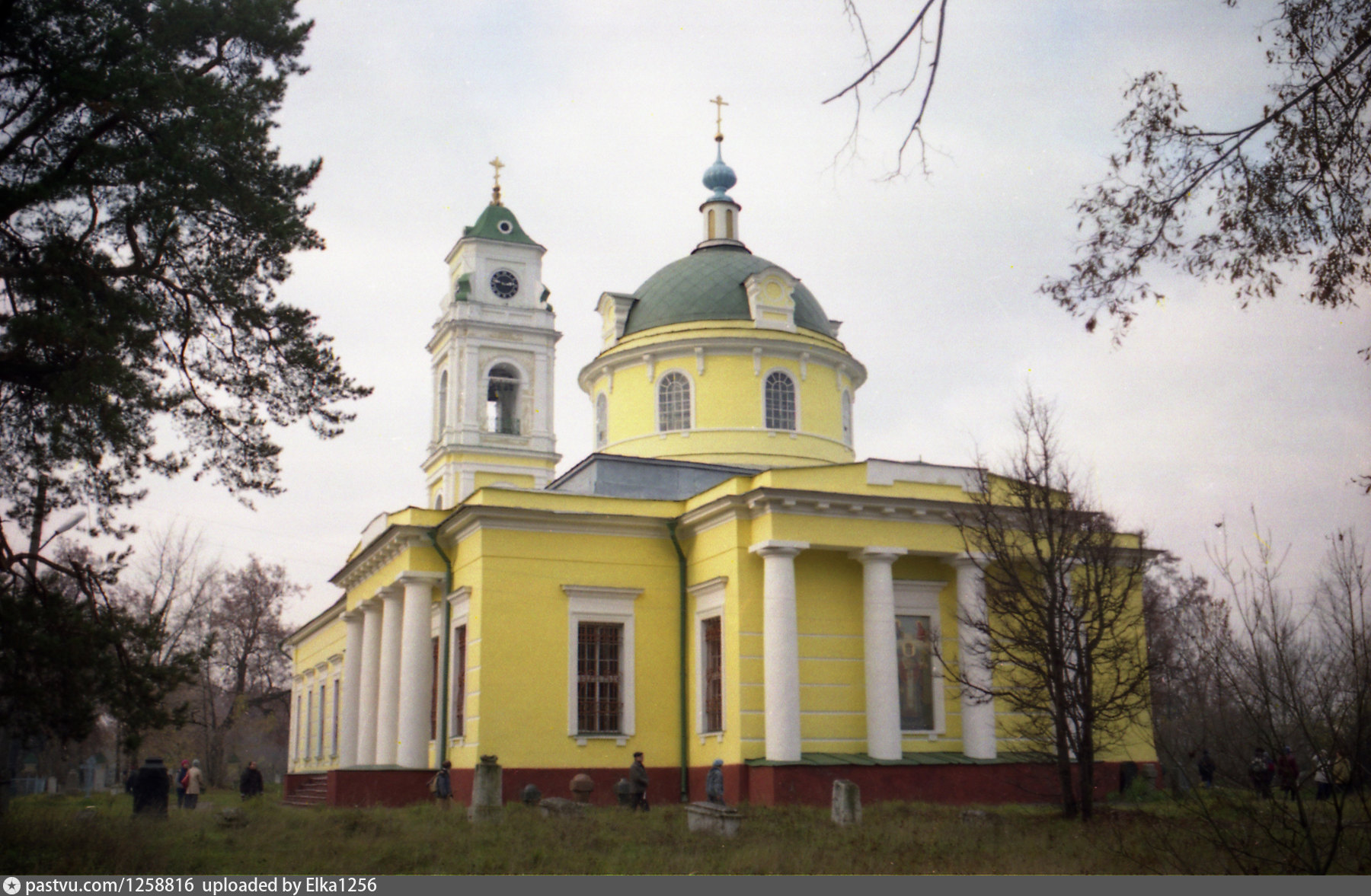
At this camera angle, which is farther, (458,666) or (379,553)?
(379,553)

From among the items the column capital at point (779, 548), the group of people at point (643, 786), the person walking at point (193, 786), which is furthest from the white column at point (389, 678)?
the column capital at point (779, 548)

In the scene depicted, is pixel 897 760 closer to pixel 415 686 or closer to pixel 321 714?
pixel 415 686

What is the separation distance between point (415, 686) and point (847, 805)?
10764 mm

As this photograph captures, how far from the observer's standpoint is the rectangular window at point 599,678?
23.4 metres

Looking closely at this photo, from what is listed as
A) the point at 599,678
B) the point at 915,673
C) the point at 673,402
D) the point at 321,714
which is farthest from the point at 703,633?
the point at 321,714

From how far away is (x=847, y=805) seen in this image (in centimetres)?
1692

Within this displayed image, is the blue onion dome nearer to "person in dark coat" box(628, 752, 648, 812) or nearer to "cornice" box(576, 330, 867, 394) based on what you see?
"cornice" box(576, 330, 867, 394)

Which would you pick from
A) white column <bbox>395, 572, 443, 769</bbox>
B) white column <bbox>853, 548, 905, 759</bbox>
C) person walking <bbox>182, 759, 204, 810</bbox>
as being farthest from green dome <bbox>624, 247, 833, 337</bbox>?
person walking <bbox>182, 759, 204, 810</bbox>

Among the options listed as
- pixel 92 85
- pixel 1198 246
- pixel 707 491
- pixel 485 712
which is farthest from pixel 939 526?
pixel 92 85

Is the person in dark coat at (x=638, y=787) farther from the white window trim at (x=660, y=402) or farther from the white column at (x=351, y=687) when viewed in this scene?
the white column at (x=351, y=687)

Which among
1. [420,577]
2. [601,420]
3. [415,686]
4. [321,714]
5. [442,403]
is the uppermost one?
[442,403]

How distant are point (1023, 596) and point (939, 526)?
5.47 m

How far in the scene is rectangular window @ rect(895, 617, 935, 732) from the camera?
23.5 meters

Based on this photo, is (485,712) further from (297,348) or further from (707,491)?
(297,348)
